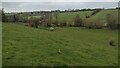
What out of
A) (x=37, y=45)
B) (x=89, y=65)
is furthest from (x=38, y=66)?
(x=37, y=45)

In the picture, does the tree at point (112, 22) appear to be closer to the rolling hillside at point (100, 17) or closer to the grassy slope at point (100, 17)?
the rolling hillside at point (100, 17)

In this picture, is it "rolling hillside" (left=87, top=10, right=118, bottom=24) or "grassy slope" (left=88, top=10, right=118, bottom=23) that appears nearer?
"rolling hillside" (left=87, top=10, right=118, bottom=24)

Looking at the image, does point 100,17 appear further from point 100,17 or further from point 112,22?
point 112,22

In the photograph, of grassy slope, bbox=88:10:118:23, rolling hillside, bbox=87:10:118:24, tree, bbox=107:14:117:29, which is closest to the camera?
tree, bbox=107:14:117:29

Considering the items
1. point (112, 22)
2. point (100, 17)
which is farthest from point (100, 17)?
point (112, 22)

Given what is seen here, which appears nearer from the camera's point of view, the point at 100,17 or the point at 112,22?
the point at 112,22

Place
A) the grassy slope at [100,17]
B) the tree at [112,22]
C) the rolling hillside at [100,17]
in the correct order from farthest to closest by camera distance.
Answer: the grassy slope at [100,17], the rolling hillside at [100,17], the tree at [112,22]

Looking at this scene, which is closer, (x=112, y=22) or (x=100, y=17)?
(x=112, y=22)

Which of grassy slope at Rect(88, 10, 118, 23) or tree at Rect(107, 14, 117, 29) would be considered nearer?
tree at Rect(107, 14, 117, 29)

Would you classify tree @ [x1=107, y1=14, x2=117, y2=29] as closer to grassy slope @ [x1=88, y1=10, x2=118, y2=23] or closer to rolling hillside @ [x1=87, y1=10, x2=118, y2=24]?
rolling hillside @ [x1=87, y1=10, x2=118, y2=24]

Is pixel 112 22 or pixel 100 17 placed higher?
pixel 100 17

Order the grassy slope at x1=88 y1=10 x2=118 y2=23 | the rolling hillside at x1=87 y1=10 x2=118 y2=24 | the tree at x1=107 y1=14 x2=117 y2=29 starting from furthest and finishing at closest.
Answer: the grassy slope at x1=88 y1=10 x2=118 y2=23, the rolling hillside at x1=87 y1=10 x2=118 y2=24, the tree at x1=107 y1=14 x2=117 y2=29

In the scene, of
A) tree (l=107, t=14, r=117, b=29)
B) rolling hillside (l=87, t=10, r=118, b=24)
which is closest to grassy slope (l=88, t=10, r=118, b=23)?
rolling hillside (l=87, t=10, r=118, b=24)

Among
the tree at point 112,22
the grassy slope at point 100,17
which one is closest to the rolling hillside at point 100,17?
the grassy slope at point 100,17
